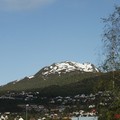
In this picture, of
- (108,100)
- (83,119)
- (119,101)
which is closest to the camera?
(119,101)

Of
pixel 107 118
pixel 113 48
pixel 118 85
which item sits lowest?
pixel 107 118

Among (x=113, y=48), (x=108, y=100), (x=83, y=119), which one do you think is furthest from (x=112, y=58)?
(x=83, y=119)

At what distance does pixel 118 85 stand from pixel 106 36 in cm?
329

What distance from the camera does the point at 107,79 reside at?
1209 inches

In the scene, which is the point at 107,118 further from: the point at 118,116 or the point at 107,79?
the point at 107,79

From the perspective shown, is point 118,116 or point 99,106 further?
point 99,106

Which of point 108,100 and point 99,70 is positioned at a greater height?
point 99,70

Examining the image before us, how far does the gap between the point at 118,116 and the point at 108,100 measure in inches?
58.2

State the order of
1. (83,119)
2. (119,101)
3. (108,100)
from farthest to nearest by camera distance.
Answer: (83,119) → (108,100) → (119,101)

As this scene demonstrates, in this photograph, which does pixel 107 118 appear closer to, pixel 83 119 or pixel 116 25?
pixel 116 25

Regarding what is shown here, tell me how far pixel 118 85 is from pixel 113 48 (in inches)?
92.7

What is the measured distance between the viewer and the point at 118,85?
1141 inches

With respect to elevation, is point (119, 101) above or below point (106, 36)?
below

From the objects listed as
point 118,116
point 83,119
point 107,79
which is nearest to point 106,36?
point 107,79
